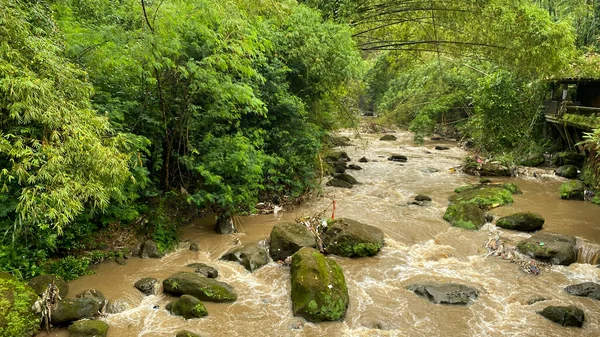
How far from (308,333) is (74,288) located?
4.06m

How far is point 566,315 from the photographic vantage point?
19.7 feet

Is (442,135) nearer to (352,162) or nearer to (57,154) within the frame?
(352,162)

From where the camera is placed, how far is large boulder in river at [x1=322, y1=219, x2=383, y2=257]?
8.45 meters

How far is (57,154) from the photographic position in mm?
5023

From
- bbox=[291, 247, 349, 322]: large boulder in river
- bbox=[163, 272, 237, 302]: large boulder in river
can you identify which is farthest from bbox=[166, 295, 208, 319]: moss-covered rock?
bbox=[291, 247, 349, 322]: large boulder in river

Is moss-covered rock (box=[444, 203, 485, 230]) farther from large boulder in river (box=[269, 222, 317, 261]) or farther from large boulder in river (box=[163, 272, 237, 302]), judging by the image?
large boulder in river (box=[163, 272, 237, 302])

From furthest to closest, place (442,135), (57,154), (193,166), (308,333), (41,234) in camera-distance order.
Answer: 1. (442,135)
2. (193,166)
3. (41,234)
4. (308,333)
5. (57,154)

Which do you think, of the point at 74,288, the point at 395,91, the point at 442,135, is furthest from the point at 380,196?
the point at 395,91

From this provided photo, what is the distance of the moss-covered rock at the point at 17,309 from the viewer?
510 cm

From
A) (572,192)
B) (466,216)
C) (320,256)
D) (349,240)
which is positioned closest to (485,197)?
(466,216)

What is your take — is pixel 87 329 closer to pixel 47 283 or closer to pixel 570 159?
pixel 47 283

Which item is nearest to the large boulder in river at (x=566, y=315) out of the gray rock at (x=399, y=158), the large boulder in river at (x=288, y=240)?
the large boulder in river at (x=288, y=240)

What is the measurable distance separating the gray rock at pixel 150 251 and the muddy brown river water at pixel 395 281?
15cm

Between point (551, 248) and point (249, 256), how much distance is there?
637 cm
